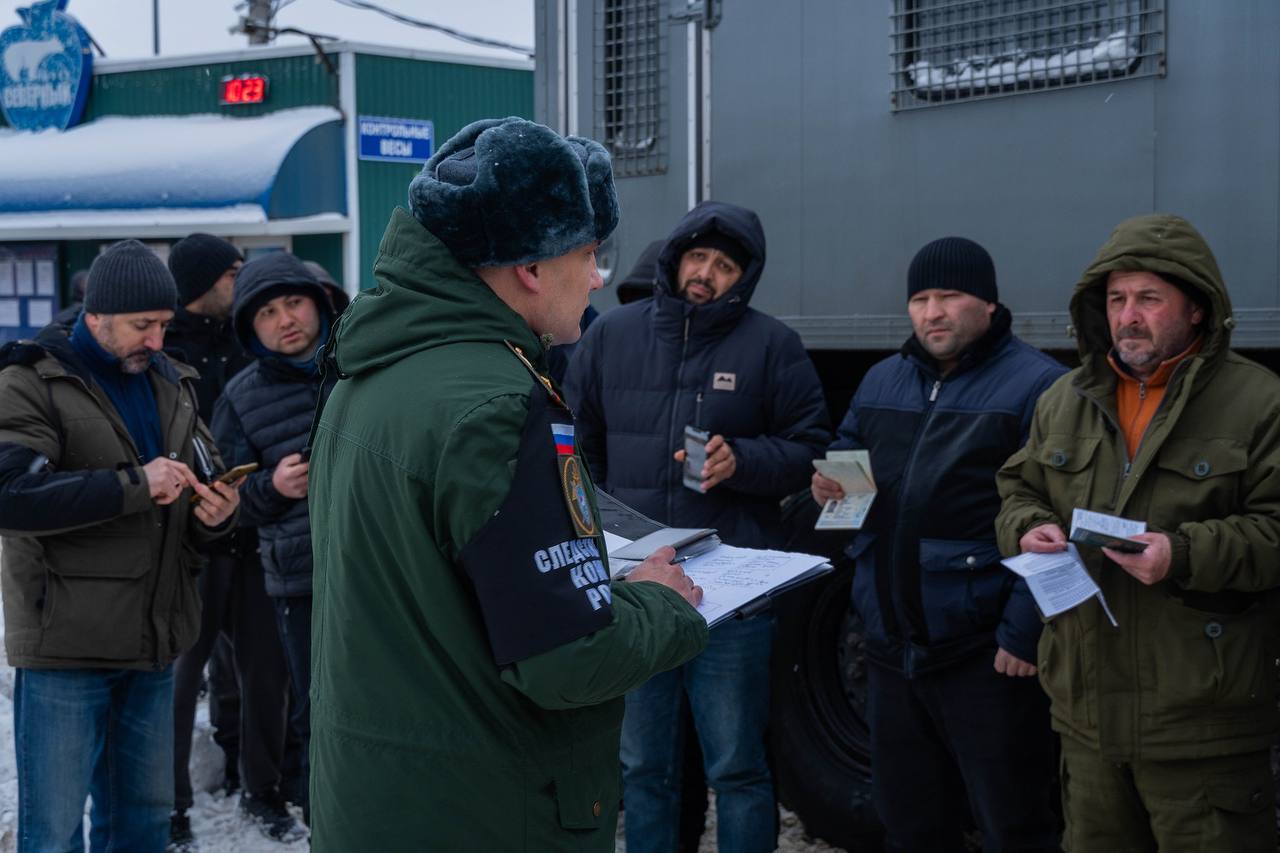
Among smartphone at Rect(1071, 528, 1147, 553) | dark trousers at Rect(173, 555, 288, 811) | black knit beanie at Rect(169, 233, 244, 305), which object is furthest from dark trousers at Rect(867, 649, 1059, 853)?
black knit beanie at Rect(169, 233, 244, 305)

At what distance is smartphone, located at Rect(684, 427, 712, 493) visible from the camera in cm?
372

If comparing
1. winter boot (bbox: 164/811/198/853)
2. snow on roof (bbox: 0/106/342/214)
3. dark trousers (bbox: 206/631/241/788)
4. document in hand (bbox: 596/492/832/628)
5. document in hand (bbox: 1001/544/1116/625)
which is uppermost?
snow on roof (bbox: 0/106/342/214)

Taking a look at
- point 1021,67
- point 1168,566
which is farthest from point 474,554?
point 1021,67

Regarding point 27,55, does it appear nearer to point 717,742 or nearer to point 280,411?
point 280,411

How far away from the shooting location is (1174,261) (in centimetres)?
311

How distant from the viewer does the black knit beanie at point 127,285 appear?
3523 millimetres

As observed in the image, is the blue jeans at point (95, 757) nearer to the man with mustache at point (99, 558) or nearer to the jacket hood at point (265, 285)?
the man with mustache at point (99, 558)

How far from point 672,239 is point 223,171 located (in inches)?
463

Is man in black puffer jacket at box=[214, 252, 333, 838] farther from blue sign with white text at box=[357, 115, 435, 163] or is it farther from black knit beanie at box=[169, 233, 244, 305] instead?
blue sign with white text at box=[357, 115, 435, 163]

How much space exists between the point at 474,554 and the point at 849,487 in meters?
2.11

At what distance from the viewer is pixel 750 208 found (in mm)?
4391

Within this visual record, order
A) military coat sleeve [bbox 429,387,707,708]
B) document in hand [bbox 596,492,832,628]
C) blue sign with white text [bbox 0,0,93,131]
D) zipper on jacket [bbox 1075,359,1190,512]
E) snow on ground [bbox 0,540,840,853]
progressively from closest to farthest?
military coat sleeve [bbox 429,387,707,708], document in hand [bbox 596,492,832,628], zipper on jacket [bbox 1075,359,1190,512], snow on ground [bbox 0,540,840,853], blue sign with white text [bbox 0,0,93,131]

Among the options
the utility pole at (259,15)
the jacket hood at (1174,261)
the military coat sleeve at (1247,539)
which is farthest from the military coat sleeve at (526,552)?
the utility pole at (259,15)

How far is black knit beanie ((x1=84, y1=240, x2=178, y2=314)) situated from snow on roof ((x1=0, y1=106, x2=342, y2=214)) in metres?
11.2
